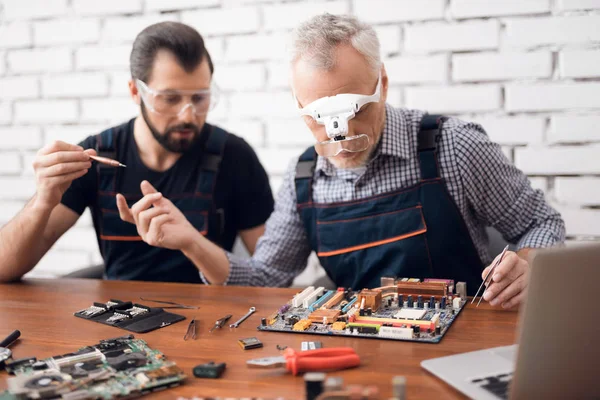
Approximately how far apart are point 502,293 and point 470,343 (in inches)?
8.5

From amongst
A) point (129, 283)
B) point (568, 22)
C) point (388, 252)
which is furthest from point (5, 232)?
point (568, 22)

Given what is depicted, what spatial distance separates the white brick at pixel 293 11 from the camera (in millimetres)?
2518

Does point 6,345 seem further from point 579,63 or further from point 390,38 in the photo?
point 579,63

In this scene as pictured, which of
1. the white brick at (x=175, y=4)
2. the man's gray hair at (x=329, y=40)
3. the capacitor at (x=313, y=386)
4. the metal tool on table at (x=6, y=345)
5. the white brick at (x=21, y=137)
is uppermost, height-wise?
the white brick at (x=175, y=4)

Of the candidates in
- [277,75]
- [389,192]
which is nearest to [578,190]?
[389,192]

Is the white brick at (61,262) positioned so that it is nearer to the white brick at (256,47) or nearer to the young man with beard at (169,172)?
the young man with beard at (169,172)

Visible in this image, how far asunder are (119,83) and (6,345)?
5.85 feet

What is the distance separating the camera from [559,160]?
7.61ft

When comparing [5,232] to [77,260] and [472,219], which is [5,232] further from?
[472,219]

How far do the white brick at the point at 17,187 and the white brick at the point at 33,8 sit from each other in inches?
31.4

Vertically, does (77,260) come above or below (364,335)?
below

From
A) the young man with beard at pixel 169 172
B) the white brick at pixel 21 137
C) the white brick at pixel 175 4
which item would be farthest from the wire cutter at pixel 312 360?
the white brick at pixel 21 137

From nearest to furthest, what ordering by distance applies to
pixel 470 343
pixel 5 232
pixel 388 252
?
pixel 470 343 < pixel 388 252 < pixel 5 232

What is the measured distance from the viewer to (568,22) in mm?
2244
